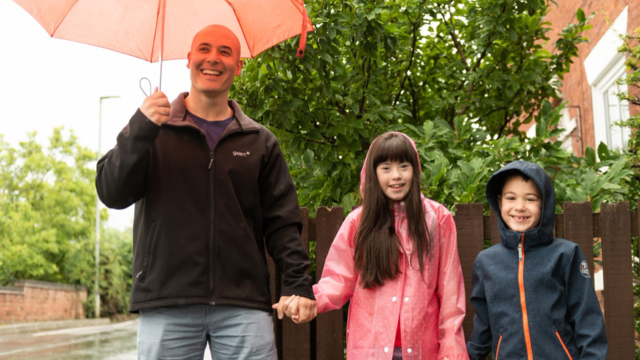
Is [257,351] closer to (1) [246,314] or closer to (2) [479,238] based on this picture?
(1) [246,314]

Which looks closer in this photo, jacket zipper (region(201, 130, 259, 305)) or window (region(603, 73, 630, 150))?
jacket zipper (region(201, 130, 259, 305))

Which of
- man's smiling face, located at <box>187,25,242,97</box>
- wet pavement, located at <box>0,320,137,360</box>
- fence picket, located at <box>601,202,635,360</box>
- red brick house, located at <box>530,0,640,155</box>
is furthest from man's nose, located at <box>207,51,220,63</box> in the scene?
wet pavement, located at <box>0,320,137,360</box>

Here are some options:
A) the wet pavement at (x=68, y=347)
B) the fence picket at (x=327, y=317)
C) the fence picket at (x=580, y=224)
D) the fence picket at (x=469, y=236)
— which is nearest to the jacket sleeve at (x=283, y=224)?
the fence picket at (x=327, y=317)

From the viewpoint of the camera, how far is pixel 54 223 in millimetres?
26203

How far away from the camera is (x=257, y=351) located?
2459 mm

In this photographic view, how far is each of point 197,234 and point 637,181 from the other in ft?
11.7

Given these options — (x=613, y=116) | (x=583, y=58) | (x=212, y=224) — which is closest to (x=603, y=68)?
(x=613, y=116)

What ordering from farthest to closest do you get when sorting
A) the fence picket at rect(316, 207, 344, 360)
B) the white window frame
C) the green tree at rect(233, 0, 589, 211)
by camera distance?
the white window frame
the green tree at rect(233, 0, 589, 211)
the fence picket at rect(316, 207, 344, 360)

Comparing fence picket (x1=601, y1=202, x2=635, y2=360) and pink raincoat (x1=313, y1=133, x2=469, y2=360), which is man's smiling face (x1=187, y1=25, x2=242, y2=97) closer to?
pink raincoat (x1=313, y1=133, x2=469, y2=360)

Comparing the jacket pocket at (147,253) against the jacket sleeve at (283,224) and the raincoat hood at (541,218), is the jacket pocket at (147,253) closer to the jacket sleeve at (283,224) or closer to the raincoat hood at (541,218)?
the jacket sleeve at (283,224)

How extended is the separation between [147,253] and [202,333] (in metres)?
0.38

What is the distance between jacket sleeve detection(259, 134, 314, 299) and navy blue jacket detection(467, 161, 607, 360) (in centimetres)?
86

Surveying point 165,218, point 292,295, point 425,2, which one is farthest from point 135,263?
point 425,2

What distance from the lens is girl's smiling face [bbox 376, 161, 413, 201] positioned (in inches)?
117
